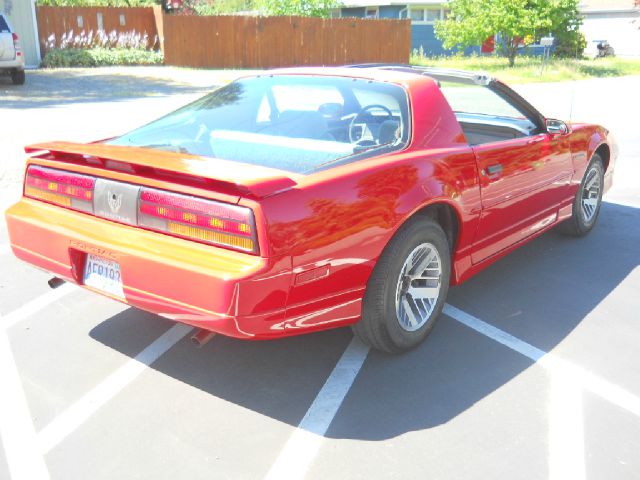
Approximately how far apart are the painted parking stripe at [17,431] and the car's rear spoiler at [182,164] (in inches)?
44.7

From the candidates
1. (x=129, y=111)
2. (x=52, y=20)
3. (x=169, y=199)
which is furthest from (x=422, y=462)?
(x=52, y=20)

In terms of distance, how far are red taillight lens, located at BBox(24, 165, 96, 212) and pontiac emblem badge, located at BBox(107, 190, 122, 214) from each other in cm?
14

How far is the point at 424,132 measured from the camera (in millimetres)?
3740

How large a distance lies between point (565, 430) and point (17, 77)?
1726 centimetres

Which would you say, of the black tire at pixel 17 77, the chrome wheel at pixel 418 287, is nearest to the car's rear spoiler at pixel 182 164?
the chrome wheel at pixel 418 287

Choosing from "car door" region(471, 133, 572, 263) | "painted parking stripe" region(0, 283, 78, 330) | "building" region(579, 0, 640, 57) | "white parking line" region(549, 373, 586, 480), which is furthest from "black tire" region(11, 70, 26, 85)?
"building" region(579, 0, 640, 57)

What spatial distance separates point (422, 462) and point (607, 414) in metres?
1.00

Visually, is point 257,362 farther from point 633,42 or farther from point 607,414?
point 633,42

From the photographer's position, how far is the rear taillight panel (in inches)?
112

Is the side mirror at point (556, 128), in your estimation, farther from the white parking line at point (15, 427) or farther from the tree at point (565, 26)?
the tree at point (565, 26)

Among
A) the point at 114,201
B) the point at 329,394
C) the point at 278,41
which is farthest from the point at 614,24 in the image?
the point at 114,201

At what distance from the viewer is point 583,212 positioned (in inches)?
227

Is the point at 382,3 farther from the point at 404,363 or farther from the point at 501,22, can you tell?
the point at 404,363

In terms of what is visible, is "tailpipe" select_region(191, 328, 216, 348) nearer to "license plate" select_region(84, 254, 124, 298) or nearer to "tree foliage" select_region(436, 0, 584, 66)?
"license plate" select_region(84, 254, 124, 298)
